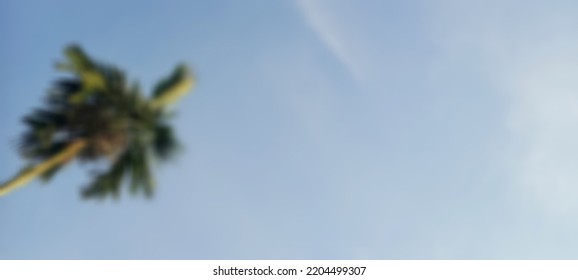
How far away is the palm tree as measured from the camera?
13.5 meters

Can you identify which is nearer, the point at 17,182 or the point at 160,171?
the point at 17,182

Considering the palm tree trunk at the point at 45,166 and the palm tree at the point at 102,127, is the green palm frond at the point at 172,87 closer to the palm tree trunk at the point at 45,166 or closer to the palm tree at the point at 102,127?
the palm tree at the point at 102,127

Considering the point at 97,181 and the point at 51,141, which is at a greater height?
the point at 51,141

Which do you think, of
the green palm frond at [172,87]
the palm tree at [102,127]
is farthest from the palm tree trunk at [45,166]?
the green palm frond at [172,87]

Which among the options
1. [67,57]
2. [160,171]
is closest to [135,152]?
[160,171]

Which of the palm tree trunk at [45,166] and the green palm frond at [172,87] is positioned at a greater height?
the green palm frond at [172,87]

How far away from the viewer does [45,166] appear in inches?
526

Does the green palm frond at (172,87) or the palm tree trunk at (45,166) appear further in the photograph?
the green palm frond at (172,87)

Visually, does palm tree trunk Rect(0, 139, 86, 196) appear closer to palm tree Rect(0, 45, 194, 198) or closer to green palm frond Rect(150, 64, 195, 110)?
palm tree Rect(0, 45, 194, 198)

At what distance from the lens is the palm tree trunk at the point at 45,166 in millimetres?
13367

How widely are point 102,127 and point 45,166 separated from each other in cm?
176

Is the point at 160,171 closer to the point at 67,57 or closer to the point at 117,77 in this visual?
the point at 117,77

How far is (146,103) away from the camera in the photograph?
46.3 ft
